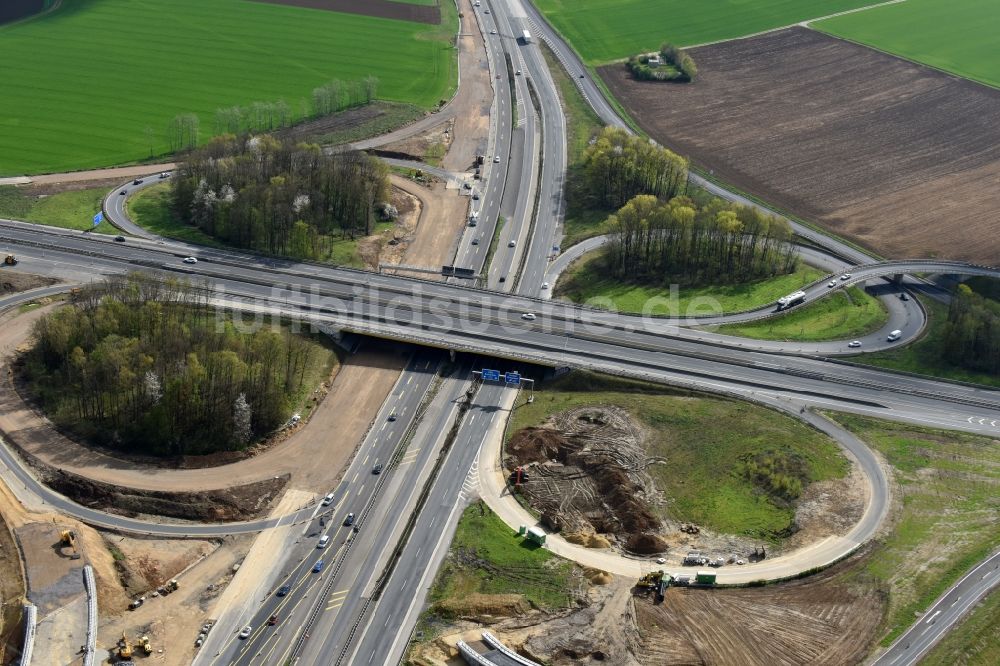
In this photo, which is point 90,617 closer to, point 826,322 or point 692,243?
point 692,243

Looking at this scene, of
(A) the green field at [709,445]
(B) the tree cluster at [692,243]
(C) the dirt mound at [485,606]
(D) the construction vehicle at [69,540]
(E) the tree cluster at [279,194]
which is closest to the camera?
(C) the dirt mound at [485,606]

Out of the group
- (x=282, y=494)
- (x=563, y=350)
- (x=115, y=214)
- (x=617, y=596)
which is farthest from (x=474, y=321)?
(x=115, y=214)

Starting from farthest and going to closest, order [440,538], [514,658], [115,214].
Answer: [115,214] < [440,538] < [514,658]

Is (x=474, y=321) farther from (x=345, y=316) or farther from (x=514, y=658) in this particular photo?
(x=514, y=658)

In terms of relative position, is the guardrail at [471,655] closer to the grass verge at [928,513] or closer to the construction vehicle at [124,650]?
the construction vehicle at [124,650]

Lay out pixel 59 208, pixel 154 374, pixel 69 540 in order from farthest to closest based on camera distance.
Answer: pixel 59 208
pixel 154 374
pixel 69 540

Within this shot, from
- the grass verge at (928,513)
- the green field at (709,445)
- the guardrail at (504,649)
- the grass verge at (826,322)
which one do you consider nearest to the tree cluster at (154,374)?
the green field at (709,445)

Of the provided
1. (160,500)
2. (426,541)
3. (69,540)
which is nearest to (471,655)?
(426,541)
